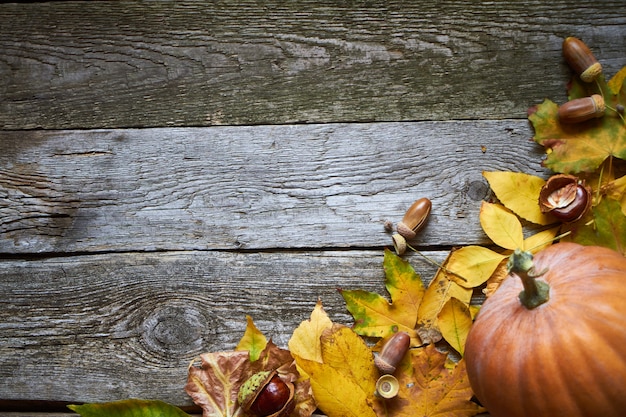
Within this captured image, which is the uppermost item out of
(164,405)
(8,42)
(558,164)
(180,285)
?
(8,42)

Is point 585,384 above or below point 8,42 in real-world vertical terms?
below

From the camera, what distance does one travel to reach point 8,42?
4.08 ft

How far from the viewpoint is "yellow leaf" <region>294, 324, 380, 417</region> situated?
3.48 feet

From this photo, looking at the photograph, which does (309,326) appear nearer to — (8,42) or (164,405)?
(164,405)

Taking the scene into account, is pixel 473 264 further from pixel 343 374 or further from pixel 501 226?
pixel 343 374

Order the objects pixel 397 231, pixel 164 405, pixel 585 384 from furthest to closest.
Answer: pixel 397 231
pixel 164 405
pixel 585 384

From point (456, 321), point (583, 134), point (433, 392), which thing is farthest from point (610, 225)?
point (433, 392)

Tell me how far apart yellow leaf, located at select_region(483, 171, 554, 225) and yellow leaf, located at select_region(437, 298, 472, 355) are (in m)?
0.21

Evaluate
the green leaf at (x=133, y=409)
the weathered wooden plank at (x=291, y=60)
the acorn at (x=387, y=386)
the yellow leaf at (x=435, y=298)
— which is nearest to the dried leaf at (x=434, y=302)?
the yellow leaf at (x=435, y=298)

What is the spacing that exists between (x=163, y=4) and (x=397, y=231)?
674 mm

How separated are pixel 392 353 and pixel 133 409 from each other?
0.47m

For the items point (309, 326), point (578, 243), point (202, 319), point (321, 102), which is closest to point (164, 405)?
point (202, 319)

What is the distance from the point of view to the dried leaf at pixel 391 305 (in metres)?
1.12

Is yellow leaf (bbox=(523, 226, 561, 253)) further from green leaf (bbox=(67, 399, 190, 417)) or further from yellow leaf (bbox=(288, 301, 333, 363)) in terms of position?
green leaf (bbox=(67, 399, 190, 417))
